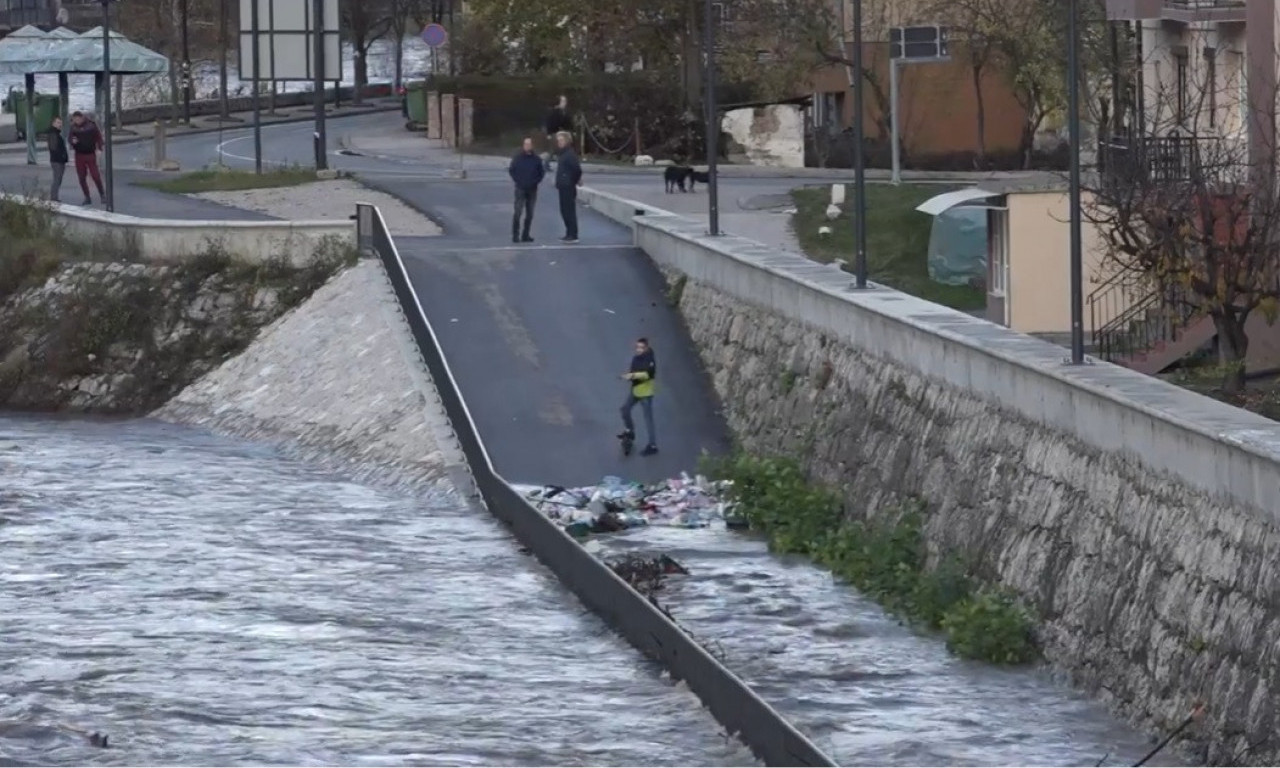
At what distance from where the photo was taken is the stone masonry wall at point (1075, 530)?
1528 cm

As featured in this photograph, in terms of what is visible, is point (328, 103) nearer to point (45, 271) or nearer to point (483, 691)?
point (45, 271)

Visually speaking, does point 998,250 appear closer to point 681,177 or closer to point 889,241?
point 889,241

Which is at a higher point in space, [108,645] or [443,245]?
[443,245]

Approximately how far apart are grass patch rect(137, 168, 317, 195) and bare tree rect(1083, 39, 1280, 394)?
1961cm

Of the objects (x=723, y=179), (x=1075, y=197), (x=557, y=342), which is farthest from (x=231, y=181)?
(x=1075, y=197)

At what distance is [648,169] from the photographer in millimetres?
56031

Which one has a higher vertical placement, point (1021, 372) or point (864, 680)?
point (1021, 372)

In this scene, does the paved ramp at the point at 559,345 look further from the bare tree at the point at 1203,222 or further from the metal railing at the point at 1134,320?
the metal railing at the point at 1134,320

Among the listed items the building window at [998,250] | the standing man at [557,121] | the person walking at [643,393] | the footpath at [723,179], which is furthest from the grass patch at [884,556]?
the standing man at [557,121]

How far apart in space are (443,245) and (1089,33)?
18.3 m

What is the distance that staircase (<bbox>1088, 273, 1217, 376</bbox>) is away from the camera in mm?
29344

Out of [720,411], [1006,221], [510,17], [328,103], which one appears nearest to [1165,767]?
[720,411]

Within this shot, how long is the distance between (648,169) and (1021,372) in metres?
36.3

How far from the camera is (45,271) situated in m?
39.3
